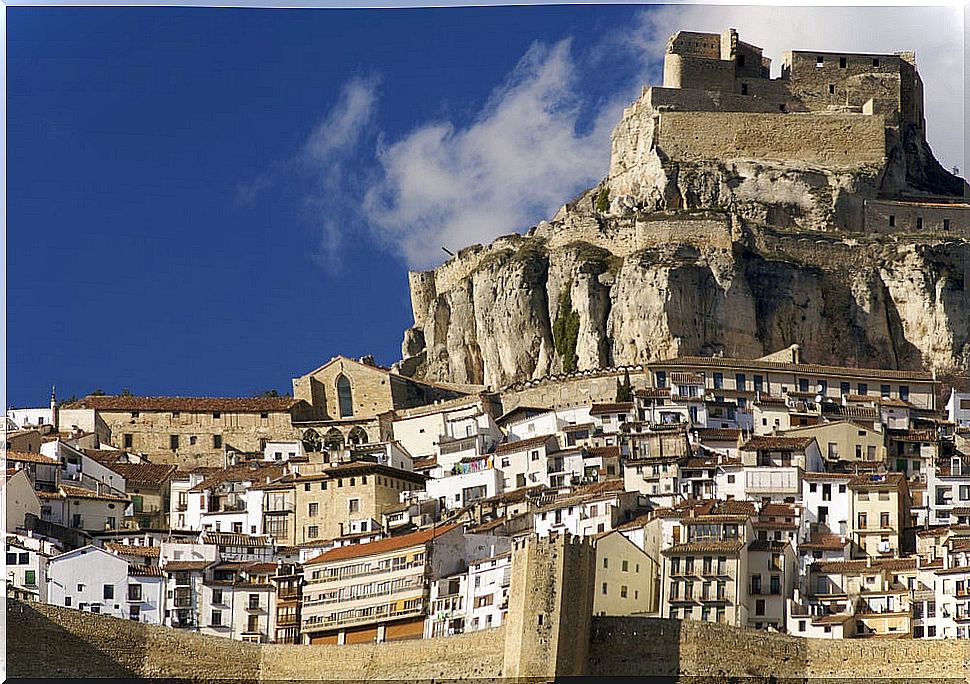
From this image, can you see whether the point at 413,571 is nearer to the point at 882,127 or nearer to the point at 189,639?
the point at 189,639

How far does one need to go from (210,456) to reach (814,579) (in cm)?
1349

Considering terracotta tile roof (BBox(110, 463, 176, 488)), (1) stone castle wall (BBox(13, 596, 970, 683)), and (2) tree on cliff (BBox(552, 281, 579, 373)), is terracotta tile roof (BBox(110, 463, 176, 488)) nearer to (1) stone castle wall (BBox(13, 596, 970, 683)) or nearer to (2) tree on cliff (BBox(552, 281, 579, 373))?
(2) tree on cliff (BBox(552, 281, 579, 373))

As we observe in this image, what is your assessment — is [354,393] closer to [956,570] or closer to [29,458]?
[29,458]

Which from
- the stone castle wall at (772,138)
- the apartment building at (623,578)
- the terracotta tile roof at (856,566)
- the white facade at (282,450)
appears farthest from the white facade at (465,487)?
the stone castle wall at (772,138)

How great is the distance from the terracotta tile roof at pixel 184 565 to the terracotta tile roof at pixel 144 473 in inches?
238

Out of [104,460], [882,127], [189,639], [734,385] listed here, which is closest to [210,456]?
[104,460]

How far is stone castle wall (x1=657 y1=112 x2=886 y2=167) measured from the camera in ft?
133

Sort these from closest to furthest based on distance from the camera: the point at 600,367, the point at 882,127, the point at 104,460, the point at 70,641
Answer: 1. the point at 70,641
2. the point at 104,460
3. the point at 600,367
4. the point at 882,127

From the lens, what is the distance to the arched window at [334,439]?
118 ft

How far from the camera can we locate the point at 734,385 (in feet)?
113

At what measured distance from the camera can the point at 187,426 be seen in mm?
36812

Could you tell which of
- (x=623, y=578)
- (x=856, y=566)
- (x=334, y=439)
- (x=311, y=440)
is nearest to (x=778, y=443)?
(x=856, y=566)

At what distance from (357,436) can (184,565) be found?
9.78 m

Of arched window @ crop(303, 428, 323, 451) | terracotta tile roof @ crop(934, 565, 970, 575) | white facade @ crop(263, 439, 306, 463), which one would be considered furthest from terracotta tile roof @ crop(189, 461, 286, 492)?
terracotta tile roof @ crop(934, 565, 970, 575)
